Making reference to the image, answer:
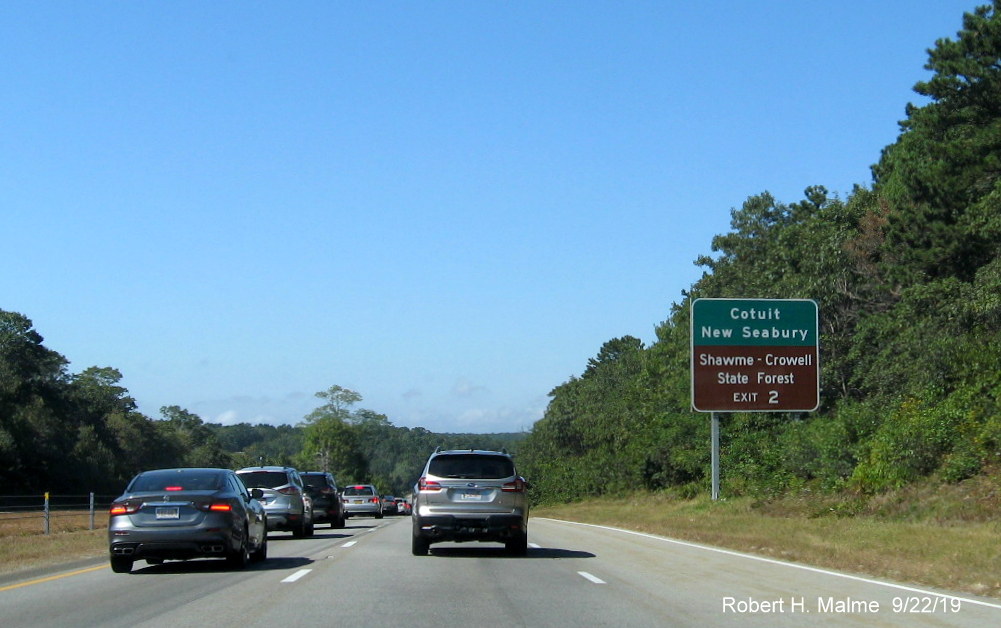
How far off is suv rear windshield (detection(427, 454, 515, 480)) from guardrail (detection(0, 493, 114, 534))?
606 inches

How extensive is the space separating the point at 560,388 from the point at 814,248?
9527 cm

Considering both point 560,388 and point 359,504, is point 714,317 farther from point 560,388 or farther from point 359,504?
point 560,388

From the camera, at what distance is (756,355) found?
33.7m

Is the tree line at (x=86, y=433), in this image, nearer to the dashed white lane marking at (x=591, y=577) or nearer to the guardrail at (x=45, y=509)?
the guardrail at (x=45, y=509)

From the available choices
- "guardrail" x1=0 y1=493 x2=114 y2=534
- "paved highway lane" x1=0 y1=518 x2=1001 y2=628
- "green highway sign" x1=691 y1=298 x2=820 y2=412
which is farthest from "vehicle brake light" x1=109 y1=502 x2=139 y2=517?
"green highway sign" x1=691 y1=298 x2=820 y2=412

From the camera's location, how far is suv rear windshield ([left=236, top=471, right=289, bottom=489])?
27.3 meters

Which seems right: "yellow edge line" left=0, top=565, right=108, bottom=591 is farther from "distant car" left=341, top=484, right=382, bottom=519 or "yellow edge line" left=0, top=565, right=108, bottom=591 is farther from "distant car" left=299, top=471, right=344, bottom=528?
"distant car" left=341, top=484, right=382, bottom=519

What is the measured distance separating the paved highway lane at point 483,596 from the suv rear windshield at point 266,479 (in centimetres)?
712

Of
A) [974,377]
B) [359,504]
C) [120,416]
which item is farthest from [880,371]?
[120,416]

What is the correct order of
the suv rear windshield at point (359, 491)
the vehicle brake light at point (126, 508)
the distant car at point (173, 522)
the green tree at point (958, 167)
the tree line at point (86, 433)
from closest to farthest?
the distant car at point (173, 522), the vehicle brake light at point (126, 508), the green tree at point (958, 167), the suv rear windshield at point (359, 491), the tree line at point (86, 433)

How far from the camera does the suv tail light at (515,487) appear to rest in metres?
19.9

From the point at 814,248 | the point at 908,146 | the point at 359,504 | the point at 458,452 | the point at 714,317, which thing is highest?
the point at 908,146

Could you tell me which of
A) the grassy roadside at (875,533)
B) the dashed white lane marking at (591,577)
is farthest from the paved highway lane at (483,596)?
the grassy roadside at (875,533)

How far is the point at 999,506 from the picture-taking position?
25.7 metres
